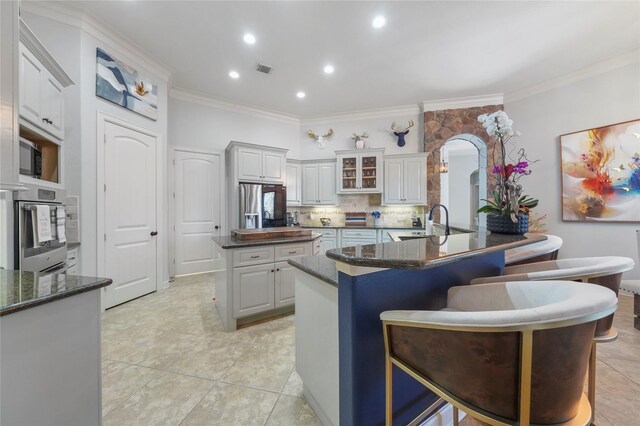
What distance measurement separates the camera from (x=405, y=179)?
4.90 metres

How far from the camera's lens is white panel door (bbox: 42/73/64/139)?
2.09 meters

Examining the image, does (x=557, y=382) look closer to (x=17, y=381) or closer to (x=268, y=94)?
(x=17, y=381)

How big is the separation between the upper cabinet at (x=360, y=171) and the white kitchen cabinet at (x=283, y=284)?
2896 millimetres

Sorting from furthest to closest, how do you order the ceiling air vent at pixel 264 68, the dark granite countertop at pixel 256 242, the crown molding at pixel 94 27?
the ceiling air vent at pixel 264 68 → the crown molding at pixel 94 27 → the dark granite countertop at pixel 256 242

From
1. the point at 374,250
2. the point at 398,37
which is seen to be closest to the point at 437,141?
the point at 398,37

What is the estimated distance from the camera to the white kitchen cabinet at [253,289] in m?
2.37

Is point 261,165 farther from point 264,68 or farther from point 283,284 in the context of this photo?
point 283,284

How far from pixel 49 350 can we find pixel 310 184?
15.8ft

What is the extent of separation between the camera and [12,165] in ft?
4.13

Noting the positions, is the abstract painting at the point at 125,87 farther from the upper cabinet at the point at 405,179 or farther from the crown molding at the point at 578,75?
the crown molding at the point at 578,75

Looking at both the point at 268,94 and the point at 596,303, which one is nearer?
the point at 596,303

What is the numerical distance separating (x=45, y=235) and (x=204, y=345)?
1.51 metres

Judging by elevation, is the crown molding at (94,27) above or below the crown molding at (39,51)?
above

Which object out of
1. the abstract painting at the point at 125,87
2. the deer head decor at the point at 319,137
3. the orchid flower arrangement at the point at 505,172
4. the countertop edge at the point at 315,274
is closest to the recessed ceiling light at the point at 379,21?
the orchid flower arrangement at the point at 505,172
